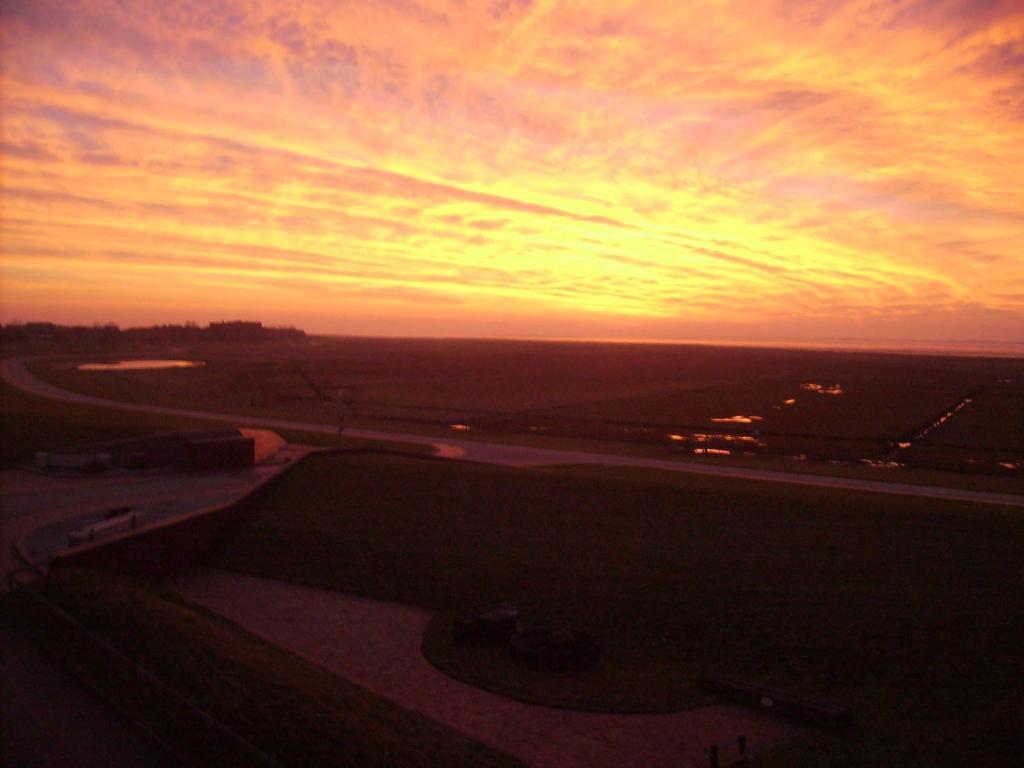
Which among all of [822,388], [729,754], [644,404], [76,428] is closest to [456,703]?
[729,754]

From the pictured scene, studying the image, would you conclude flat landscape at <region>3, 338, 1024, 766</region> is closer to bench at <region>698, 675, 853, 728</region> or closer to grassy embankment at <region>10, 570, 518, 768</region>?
grassy embankment at <region>10, 570, 518, 768</region>

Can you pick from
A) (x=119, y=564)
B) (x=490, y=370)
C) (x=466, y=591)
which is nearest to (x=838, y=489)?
(x=466, y=591)

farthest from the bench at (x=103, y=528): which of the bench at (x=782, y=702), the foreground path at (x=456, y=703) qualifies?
the bench at (x=782, y=702)

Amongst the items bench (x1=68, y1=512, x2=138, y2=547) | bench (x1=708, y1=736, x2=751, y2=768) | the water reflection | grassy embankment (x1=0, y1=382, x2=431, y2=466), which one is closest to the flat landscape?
grassy embankment (x1=0, y1=382, x2=431, y2=466)

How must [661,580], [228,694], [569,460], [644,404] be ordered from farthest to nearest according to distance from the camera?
[644,404] < [569,460] < [661,580] < [228,694]

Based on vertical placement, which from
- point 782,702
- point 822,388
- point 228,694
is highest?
point 822,388

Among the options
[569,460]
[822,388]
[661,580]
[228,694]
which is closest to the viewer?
[228,694]

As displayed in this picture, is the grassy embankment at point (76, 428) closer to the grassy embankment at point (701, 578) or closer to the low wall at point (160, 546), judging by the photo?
the grassy embankment at point (701, 578)

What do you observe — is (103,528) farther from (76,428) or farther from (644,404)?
(644,404)
